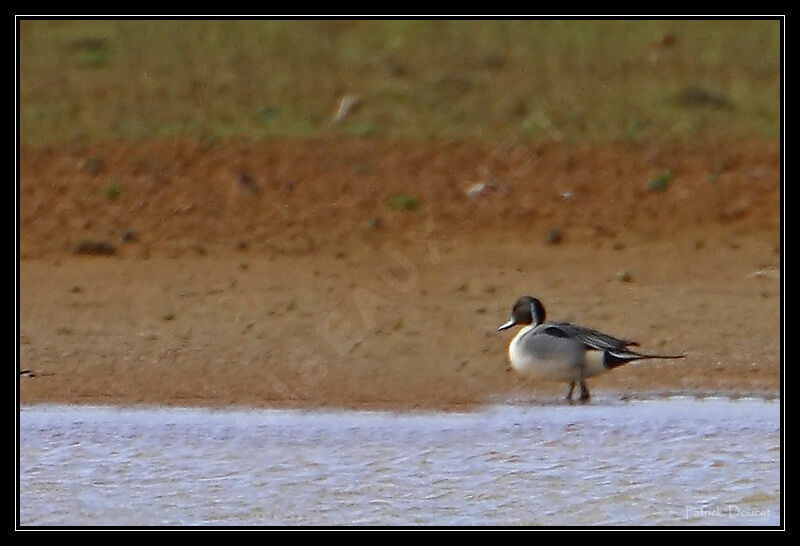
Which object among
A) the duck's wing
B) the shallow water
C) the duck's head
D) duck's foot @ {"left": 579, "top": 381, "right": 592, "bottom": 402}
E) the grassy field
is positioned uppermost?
the grassy field

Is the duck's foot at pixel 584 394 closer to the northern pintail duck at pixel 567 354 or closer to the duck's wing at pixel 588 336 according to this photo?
the northern pintail duck at pixel 567 354

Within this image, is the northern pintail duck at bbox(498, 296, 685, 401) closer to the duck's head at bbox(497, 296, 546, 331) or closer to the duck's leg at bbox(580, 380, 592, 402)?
the duck's leg at bbox(580, 380, 592, 402)

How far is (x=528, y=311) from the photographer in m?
8.08

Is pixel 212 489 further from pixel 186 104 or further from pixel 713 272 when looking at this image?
pixel 186 104

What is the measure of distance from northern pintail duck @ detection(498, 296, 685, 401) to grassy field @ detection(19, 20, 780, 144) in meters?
4.41

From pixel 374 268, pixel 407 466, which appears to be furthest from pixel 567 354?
pixel 374 268

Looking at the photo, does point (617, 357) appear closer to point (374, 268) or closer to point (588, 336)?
point (588, 336)

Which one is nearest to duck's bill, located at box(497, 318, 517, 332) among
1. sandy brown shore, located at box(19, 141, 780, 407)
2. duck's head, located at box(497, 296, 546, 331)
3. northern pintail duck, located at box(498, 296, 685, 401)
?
duck's head, located at box(497, 296, 546, 331)

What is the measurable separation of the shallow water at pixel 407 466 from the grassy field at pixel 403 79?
188 inches

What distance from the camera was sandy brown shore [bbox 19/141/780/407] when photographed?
806cm

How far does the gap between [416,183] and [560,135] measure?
1331 mm

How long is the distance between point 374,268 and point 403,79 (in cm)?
396

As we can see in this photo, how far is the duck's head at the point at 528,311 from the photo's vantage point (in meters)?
8.06

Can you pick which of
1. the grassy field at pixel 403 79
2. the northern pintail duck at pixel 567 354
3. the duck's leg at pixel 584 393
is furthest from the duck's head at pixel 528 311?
the grassy field at pixel 403 79
